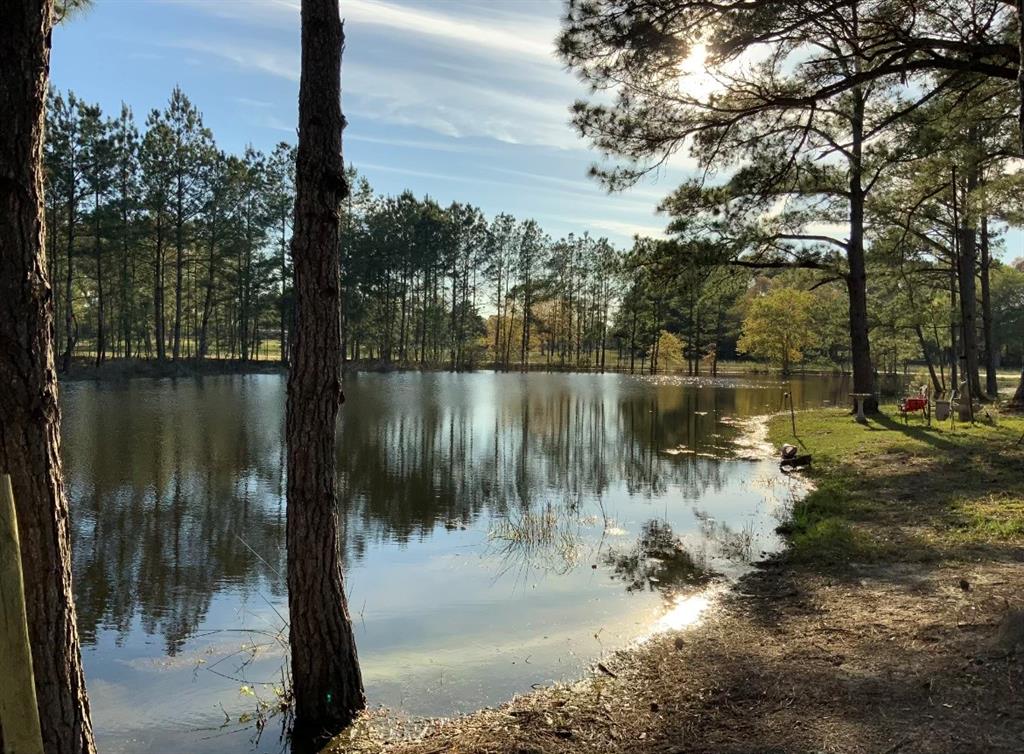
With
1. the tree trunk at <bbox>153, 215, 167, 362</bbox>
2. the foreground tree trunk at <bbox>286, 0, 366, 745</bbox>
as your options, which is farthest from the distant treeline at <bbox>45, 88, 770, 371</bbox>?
the foreground tree trunk at <bbox>286, 0, 366, 745</bbox>

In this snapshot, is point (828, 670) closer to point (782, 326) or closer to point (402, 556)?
point (402, 556)

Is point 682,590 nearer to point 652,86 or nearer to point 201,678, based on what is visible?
point 201,678

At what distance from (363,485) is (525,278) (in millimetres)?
53156

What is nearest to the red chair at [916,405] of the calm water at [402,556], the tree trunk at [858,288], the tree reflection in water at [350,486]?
the tree trunk at [858,288]

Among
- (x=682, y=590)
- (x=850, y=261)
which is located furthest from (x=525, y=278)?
(x=682, y=590)

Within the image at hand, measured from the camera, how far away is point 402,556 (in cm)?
827

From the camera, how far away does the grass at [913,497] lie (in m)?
6.87

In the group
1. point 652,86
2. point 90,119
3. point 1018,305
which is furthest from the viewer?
point 1018,305

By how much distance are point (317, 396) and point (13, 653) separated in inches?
95.1

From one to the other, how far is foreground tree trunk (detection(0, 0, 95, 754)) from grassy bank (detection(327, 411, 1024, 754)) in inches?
75.9

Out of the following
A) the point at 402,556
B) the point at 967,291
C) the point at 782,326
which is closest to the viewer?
the point at 402,556

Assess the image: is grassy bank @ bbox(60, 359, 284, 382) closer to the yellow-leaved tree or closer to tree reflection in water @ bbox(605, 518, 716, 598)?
tree reflection in water @ bbox(605, 518, 716, 598)

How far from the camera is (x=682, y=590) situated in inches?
268

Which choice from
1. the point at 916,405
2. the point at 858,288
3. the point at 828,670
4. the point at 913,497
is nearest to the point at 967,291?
the point at 858,288
